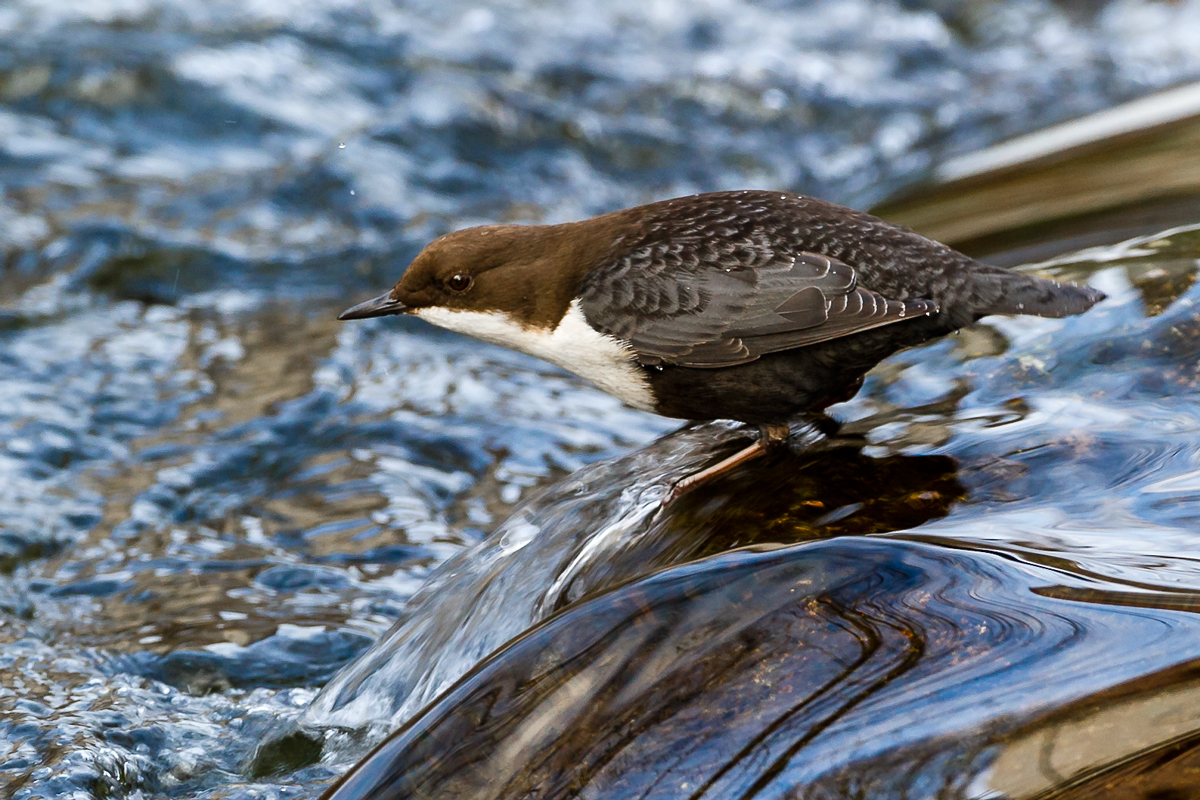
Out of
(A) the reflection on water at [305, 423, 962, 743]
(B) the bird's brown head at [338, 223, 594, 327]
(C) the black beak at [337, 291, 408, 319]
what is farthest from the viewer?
(C) the black beak at [337, 291, 408, 319]

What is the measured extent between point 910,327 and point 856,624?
1.19 meters

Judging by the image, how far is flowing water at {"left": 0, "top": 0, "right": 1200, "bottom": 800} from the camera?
247 centimetres

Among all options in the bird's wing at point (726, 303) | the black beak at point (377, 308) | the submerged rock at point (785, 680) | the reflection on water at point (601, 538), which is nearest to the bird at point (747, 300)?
the bird's wing at point (726, 303)

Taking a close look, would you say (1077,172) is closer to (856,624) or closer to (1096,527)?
(1096,527)

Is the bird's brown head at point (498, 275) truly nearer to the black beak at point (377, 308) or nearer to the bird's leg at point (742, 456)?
the black beak at point (377, 308)

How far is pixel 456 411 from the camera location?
535 cm

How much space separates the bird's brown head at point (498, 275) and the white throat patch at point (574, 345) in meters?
0.03

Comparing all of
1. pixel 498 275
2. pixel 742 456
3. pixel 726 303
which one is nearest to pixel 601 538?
pixel 742 456

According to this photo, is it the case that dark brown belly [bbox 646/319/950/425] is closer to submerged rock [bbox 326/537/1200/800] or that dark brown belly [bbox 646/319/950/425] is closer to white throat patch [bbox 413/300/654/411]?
white throat patch [bbox 413/300/654/411]

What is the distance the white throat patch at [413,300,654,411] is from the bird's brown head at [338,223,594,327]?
0.03m

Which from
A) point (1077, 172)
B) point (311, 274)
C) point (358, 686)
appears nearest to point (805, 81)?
point (1077, 172)

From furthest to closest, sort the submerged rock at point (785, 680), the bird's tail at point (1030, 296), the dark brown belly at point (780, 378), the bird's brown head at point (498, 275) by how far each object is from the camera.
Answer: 1. the bird's brown head at point (498, 275)
2. the dark brown belly at point (780, 378)
3. the bird's tail at point (1030, 296)
4. the submerged rock at point (785, 680)

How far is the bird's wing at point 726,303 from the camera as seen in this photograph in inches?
130

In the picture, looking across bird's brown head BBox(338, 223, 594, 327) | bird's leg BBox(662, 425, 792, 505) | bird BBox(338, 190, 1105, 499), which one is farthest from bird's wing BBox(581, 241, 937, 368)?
bird's leg BBox(662, 425, 792, 505)
